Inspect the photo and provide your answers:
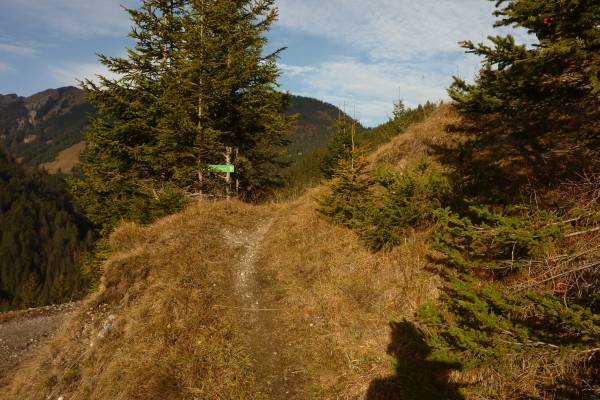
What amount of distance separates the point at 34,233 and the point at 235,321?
560 ft

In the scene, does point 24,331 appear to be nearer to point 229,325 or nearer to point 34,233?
point 229,325

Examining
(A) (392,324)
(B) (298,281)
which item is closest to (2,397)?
(B) (298,281)

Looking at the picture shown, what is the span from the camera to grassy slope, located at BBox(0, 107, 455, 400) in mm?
6945

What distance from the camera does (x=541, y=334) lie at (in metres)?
4.02

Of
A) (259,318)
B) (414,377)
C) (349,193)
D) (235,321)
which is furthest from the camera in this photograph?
(349,193)

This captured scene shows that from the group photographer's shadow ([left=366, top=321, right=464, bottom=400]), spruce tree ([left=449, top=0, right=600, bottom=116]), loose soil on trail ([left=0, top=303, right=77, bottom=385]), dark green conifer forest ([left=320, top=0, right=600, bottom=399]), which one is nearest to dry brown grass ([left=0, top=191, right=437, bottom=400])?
photographer's shadow ([left=366, top=321, right=464, bottom=400])

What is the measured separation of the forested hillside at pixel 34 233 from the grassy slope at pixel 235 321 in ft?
384

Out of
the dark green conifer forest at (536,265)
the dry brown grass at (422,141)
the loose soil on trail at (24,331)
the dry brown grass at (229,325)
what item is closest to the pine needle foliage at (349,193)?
the dry brown grass at (229,325)

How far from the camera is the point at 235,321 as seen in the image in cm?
904

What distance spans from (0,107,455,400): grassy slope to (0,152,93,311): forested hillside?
4612 inches

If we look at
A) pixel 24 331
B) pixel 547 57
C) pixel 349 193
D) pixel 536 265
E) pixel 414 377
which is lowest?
pixel 24 331

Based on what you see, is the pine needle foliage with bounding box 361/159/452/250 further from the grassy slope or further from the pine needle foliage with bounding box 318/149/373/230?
the pine needle foliage with bounding box 318/149/373/230

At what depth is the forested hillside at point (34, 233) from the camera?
119375 millimetres

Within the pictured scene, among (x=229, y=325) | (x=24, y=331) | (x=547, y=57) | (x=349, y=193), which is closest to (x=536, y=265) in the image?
(x=547, y=57)
